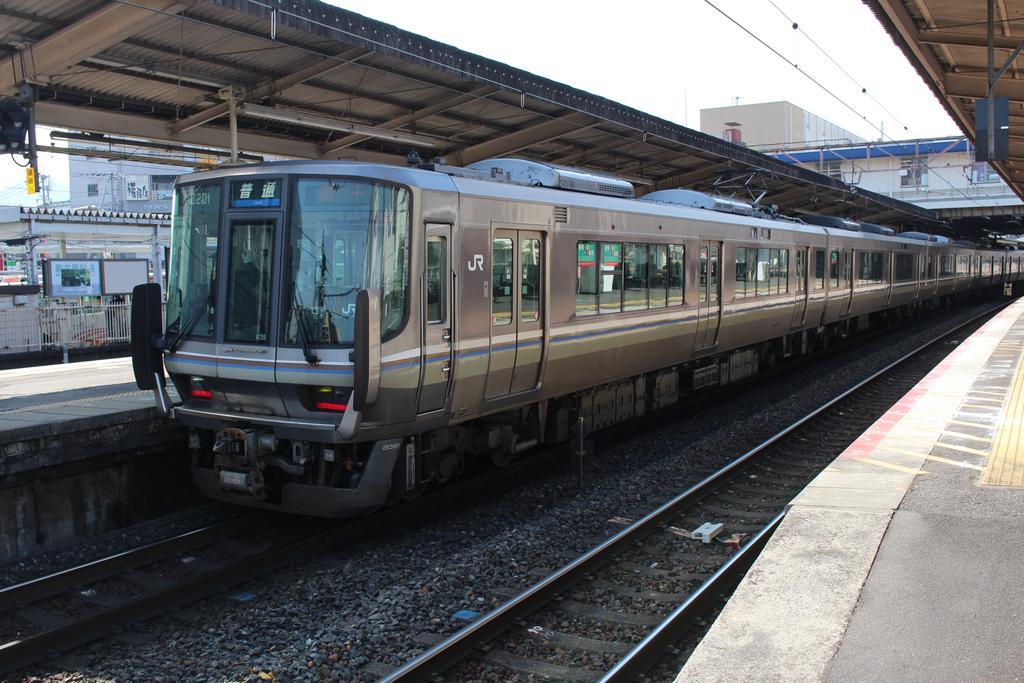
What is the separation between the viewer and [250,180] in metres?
7.07

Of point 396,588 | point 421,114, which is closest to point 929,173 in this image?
point 421,114

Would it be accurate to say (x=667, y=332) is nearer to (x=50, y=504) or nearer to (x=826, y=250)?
(x=50, y=504)

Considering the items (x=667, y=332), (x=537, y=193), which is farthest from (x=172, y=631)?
(x=667, y=332)

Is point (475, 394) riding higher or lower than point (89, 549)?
higher

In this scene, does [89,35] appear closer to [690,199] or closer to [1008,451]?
[690,199]

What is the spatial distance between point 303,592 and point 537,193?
4430 millimetres

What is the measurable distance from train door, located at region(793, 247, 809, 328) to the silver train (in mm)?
8002

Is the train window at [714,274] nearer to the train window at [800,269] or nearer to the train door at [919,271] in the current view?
the train window at [800,269]

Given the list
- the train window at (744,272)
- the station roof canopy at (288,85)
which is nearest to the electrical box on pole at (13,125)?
the station roof canopy at (288,85)

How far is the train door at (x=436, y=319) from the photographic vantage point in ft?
23.4

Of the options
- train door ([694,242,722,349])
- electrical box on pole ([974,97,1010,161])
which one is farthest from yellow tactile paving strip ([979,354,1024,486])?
train door ([694,242,722,349])

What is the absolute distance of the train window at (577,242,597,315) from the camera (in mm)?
9438

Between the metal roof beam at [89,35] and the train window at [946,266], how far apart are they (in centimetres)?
3039

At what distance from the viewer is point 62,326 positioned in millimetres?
18125
